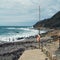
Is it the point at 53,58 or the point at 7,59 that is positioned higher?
the point at 53,58

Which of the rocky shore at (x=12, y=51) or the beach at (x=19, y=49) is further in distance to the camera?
the rocky shore at (x=12, y=51)

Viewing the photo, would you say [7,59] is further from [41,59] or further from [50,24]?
[50,24]

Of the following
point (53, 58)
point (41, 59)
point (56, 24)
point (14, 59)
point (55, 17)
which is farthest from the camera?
point (55, 17)

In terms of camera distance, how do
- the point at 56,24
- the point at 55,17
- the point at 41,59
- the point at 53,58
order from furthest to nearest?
1. the point at 55,17
2. the point at 56,24
3. the point at 41,59
4. the point at 53,58

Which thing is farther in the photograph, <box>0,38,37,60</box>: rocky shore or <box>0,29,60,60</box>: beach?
<box>0,38,37,60</box>: rocky shore

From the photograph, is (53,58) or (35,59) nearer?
(53,58)

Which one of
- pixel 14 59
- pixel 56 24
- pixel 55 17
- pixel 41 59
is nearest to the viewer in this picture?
pixel 41 59

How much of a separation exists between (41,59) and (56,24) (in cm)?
9614

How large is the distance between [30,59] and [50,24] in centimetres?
10300

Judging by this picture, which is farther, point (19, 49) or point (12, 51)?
point (19, 49)

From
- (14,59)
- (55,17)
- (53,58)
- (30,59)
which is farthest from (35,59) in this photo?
(55,17)

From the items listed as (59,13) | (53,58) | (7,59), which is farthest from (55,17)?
(53,58)

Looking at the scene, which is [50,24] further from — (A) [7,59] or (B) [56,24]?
(A) [7,59]

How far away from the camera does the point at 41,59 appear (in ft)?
81.5
